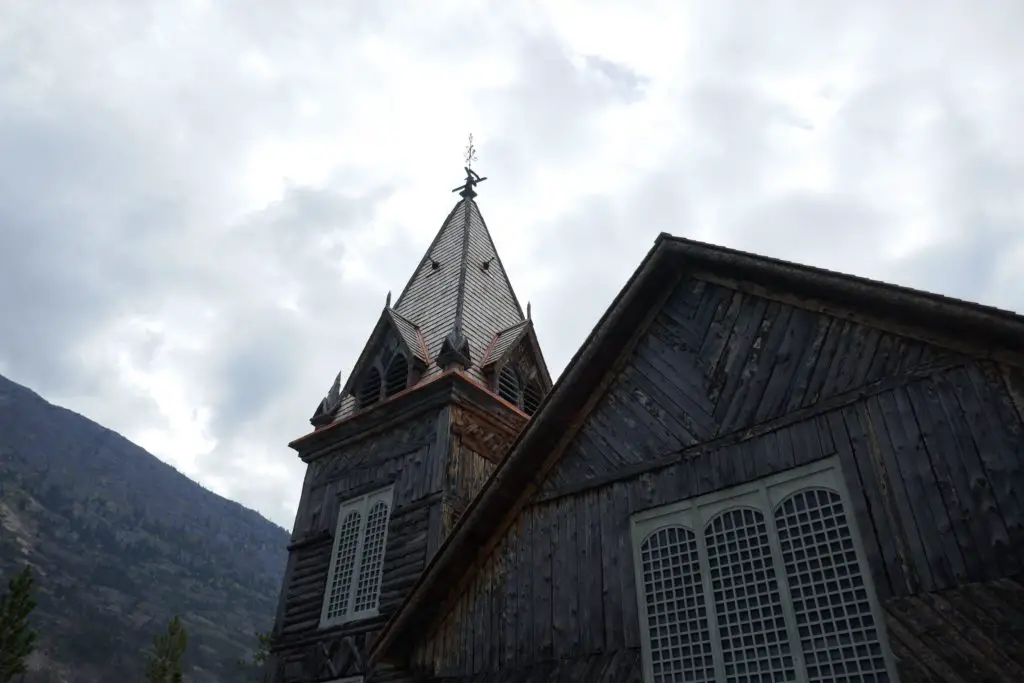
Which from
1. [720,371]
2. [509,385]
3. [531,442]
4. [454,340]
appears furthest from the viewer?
[509,385]

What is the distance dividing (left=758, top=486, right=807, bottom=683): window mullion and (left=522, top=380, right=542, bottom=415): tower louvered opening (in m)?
12.0

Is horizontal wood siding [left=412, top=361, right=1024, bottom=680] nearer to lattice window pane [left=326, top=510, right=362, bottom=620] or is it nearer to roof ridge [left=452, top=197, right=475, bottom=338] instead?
lattice window pane [left=326, top=510, right=362, bottom=620]

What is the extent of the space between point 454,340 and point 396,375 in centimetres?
217

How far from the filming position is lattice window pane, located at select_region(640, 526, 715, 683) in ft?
24.4

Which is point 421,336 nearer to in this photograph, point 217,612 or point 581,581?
point 581,581

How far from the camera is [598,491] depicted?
9.25 meters

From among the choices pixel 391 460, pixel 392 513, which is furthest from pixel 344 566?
pixel 391 460

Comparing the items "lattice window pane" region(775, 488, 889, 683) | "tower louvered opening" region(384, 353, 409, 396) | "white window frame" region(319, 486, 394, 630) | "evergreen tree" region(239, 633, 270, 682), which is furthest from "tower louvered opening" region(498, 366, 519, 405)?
"lattice window pane" region(775, 488, 889, 683)

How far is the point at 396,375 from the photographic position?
19.2 meters

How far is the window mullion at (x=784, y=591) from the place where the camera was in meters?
6.69

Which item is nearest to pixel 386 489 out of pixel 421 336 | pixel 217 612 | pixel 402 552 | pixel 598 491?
pixel 402 552

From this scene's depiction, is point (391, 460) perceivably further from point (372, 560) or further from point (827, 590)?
point (827, 590)

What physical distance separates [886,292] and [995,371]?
1183 mm

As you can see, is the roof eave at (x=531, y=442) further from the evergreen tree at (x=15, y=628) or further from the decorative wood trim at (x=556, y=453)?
the evergreen tree at (x=15, y=628)
